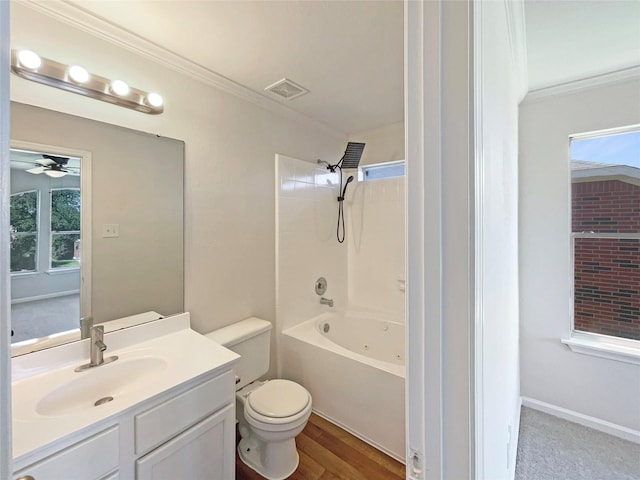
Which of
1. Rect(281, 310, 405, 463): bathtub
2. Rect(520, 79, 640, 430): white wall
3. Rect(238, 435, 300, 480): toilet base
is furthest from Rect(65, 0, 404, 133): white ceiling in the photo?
Rect(238, 435, 300, 480): toilet base

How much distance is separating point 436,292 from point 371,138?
2.59 m

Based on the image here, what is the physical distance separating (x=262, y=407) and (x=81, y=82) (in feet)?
6.32

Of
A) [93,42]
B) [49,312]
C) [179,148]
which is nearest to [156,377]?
[49,312]

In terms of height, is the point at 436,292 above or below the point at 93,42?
below

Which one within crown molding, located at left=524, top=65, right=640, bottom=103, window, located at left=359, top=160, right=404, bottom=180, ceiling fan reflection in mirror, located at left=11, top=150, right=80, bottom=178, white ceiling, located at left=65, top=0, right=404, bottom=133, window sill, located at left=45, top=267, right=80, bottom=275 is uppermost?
crown molding, located at left=524, top=65, right=640, bottom=103

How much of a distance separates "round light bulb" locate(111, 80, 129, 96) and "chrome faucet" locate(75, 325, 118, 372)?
1181mm

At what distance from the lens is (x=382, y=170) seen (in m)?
2.94

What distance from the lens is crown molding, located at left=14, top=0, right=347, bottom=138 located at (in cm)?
125

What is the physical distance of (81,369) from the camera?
1.26 m

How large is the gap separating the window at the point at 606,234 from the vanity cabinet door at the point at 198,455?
259cm

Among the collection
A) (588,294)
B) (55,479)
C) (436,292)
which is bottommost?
(55,479)

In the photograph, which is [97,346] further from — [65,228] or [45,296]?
[65,228]

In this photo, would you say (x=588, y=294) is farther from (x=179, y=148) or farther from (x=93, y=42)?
(x=93, y=42)

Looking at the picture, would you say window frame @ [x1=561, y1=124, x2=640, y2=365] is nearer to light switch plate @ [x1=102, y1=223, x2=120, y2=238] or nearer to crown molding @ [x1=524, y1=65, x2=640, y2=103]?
crown molding @ [x1=524, y1=65, x2=640, y2=103]
